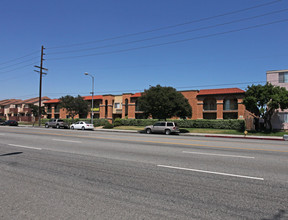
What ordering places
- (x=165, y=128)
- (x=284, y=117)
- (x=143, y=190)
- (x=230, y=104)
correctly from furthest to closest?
(x=230, y=104) < (x=284, y=117) < (x=165, y=128) < (x=143, y=190)

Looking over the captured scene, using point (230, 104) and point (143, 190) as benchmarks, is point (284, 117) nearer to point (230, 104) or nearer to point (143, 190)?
point (230, 104)

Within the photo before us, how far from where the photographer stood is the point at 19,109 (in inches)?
2985

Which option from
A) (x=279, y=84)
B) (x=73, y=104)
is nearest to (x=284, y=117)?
(x=279, y=84)

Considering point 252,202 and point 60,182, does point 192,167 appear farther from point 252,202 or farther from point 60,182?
point 60,182

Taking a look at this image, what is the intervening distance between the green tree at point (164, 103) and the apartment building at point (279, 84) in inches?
481

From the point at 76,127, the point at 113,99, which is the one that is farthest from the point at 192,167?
the point at 113,99

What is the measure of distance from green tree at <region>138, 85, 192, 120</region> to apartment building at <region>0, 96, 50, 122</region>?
179ft

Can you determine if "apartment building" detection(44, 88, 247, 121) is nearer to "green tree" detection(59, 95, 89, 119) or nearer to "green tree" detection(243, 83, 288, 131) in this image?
"green tree" detection(59, 95, 89, 119)

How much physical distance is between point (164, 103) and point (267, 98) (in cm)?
1328

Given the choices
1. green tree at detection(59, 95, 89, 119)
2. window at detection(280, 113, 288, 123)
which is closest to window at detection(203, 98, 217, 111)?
window at detection(280, 113, 288, 123)

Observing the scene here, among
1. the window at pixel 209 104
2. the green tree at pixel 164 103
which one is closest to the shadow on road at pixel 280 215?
the green tree at pixel 164 103

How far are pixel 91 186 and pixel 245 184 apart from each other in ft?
11.8

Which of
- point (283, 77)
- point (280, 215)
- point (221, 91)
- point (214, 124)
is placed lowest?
point (280, 215)

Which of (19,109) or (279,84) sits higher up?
(279,84)
